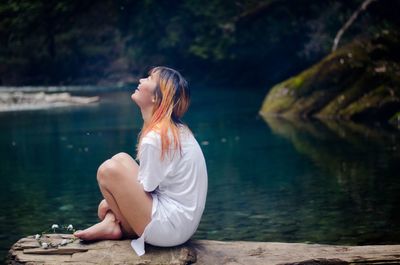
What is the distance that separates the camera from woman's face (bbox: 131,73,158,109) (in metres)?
4.98

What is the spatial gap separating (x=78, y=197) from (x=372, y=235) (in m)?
4.15

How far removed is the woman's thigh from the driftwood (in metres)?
0.19

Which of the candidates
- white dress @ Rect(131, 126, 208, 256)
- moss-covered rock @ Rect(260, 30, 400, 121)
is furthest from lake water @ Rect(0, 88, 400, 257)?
white dress @ Rect(131, 126, 208, 256)

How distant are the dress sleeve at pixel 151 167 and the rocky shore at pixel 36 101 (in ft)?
67.0

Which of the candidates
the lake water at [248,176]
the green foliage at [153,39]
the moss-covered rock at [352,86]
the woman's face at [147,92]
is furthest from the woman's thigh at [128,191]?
the green foliage at [153,39]

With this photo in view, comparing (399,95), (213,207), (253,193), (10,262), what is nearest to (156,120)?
(10,262)

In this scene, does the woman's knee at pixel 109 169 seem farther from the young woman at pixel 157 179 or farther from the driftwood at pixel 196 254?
the driftwood at pixel 196 254

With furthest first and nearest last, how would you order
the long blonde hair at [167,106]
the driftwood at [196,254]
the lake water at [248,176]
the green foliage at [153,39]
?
the green foliage at [153,39] < the lake water at [248,176] < the long blonde hair at [167,106] < the driftwood at [196,254]

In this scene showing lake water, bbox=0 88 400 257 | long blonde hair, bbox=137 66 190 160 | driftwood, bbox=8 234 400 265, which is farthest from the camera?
lake water, bbox=0 88 400 257

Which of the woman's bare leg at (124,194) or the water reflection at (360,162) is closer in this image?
the woman's bare leg at (124,194)

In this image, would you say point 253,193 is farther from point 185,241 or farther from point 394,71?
point 394,71

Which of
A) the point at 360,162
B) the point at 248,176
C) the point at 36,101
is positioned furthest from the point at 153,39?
the point at 248,176

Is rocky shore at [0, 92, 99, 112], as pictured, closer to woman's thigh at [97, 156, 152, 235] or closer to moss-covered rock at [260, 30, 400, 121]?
moss-covered rock at [260, 30, 400, 121]

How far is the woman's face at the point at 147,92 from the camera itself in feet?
16.3
